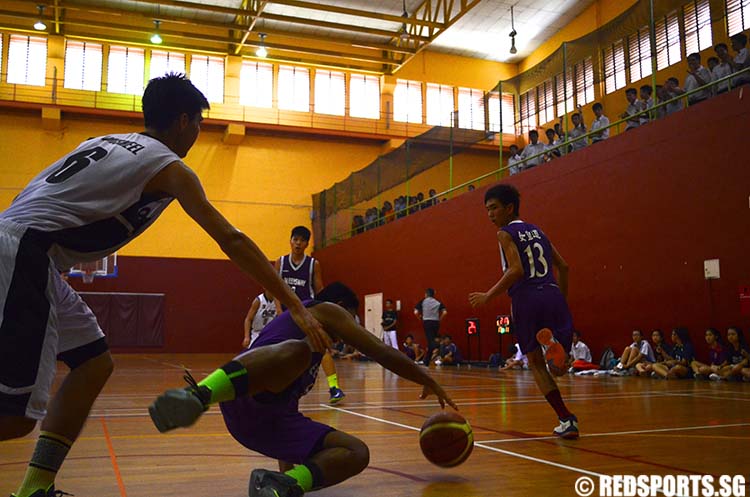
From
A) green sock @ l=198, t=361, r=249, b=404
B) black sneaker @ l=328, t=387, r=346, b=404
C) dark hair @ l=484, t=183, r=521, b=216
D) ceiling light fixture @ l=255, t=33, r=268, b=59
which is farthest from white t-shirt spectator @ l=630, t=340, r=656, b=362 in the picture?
ceiling light fixture @ l=255, t=33, r=268, b=59

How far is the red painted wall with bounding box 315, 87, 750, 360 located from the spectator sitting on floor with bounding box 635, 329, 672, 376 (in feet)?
0.78

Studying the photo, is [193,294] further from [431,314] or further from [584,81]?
[584,81]

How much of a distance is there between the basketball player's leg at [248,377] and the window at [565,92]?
10850mm

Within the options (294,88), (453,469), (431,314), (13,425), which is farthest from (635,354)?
(294,88)

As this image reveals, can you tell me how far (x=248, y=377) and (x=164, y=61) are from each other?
24.0 meters

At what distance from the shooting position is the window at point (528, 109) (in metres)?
13.3

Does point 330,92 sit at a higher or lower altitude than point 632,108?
higher

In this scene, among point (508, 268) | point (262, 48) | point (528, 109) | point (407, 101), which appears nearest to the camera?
point (508, 268)

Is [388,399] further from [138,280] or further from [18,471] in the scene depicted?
[138,280]

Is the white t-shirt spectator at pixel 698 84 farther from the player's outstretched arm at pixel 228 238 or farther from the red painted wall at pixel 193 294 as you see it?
the red painted wall at pixel 193 294

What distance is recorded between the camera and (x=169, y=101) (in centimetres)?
258

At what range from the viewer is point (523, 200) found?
1433 centimetres

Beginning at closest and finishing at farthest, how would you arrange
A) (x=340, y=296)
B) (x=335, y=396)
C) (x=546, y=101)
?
1. (x=340, y=296)
2. (x=335, y=396)
3. (x=546, y=101)

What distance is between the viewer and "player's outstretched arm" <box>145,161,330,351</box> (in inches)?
93.4
